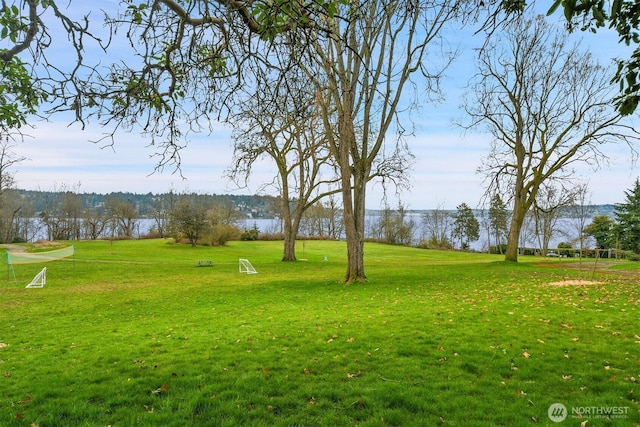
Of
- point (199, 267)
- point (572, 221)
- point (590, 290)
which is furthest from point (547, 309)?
point (572, 221)

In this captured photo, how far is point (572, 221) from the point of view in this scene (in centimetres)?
5300

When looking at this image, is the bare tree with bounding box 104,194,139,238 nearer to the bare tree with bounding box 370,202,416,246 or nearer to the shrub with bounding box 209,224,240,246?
the shrub with bounding box 209,224,240,246

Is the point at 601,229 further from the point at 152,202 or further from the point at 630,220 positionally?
the point at 152,202

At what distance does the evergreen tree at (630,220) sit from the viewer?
1247 inches

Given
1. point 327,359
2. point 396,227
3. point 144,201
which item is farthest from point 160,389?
point 144,201

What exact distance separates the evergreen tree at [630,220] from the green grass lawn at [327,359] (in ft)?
89.8

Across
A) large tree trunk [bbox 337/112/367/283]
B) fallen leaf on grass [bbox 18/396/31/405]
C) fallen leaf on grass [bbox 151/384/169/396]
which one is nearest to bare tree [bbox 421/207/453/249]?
large tree trunk [bbox 337/112/367/283]

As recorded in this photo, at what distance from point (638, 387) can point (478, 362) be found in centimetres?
163

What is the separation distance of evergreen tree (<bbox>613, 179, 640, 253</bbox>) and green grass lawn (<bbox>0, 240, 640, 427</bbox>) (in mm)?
27366

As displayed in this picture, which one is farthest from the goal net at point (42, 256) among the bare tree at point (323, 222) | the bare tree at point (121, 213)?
the bare tree at point (323, 222)

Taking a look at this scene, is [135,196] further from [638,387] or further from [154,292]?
[638,387]

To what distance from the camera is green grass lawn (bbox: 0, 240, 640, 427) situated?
3.58 metres

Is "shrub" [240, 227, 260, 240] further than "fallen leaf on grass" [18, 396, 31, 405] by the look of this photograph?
Yes

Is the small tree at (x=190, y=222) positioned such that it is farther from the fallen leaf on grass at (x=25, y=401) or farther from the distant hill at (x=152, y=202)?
the fallen leaf on grass at (x=25, y=401)
